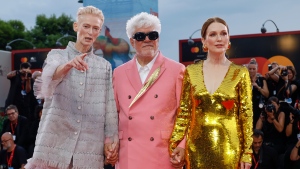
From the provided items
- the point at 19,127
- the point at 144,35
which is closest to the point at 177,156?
the point at 144,35

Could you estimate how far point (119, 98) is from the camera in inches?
→ 185

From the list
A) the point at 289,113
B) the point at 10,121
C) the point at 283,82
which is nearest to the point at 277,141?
the point at 289,113

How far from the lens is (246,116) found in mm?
4207

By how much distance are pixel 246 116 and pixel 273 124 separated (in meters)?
5.10

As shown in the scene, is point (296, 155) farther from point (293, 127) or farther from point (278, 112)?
point (278, 112)

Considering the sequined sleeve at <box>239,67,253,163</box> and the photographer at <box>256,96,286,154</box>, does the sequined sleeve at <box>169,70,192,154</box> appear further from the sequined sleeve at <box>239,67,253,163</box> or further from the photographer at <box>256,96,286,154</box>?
the photographer at <box>256,96,286,154</box>

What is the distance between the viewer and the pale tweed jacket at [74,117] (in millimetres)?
4328

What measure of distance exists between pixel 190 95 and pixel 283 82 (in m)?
5.63

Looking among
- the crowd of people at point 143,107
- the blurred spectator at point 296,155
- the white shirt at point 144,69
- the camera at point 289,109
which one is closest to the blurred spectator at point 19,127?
the camera at point 289,109

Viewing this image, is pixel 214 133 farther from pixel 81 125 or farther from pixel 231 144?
pixel 81 125

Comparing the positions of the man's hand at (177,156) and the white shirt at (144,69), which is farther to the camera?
the white shirt at (144,69)

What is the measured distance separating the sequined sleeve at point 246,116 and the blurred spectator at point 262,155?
421 cm

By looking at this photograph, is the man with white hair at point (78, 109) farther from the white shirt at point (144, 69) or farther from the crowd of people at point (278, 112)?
the crowd of people at point (278, 112)

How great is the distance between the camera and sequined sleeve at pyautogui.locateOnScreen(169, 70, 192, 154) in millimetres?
4359
